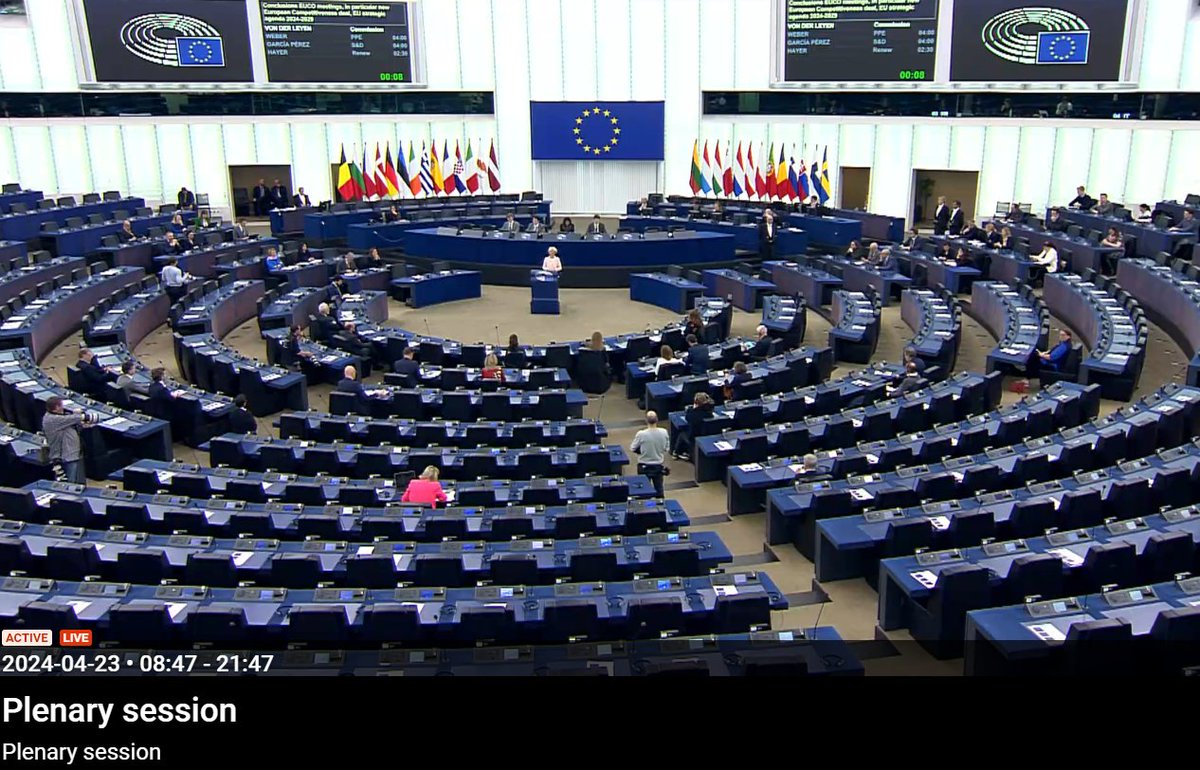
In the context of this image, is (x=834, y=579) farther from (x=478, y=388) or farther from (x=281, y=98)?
(x=281, y=98)

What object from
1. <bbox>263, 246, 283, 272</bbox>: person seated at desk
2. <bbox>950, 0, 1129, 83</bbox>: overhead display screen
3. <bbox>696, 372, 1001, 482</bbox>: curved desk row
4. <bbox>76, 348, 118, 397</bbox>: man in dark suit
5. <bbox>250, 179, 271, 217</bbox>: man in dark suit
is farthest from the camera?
<bbox>250, 179, 271, 217</bbox>: man in dark suit

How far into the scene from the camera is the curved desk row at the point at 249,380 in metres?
17.1

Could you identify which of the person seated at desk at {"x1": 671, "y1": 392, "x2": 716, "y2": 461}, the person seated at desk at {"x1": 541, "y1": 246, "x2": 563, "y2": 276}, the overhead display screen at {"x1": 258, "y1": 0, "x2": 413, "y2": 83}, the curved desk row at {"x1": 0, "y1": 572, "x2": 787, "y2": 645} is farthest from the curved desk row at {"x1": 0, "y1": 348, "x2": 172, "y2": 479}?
the overhead display screen at {"x1": 258, "y1": 0, "x2": 413, "y2": 83}

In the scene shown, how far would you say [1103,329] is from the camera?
18469 mm

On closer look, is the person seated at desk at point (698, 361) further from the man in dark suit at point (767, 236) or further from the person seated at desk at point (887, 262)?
the man in dark suit at point (767, 236)

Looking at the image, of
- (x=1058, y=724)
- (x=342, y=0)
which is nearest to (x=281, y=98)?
(x=342, y=0)

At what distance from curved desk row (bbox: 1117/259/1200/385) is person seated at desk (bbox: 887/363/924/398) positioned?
5.30m

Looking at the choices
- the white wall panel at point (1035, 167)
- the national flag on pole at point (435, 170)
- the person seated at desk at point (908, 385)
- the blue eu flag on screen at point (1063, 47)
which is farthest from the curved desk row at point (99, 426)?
the white wall panel at point (1035, 167)

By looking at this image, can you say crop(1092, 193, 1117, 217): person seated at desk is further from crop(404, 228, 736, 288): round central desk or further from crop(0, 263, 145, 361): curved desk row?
crop(0, 263, 145, 361): curved desk row

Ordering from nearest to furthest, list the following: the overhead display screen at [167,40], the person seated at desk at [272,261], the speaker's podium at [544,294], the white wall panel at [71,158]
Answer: the speaker's podium at [544,294] < the person seated at desk at [272,261] < the overhead display screen at [167,40] < the white wall panel at [71,158]

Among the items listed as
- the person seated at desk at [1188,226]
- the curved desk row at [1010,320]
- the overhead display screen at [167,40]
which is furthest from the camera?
the overhead display screen at [167,40]

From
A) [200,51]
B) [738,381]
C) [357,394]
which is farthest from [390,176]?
[738,381]

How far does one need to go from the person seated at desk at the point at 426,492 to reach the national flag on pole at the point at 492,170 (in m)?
24.4

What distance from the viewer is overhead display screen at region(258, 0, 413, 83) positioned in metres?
32.7
